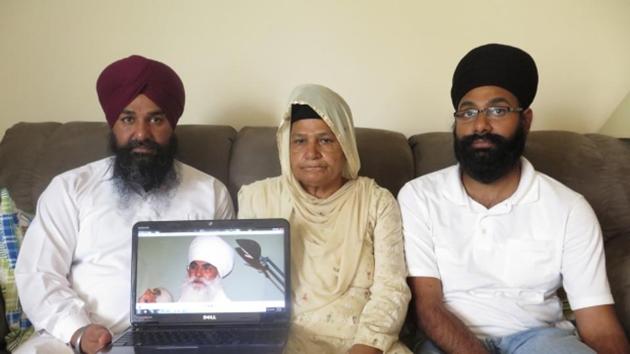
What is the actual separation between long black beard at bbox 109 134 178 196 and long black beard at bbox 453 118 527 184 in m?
0.95

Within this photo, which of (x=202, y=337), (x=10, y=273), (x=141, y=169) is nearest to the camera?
(x=202, y=337)

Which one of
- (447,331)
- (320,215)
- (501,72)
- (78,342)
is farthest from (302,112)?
(78,342)

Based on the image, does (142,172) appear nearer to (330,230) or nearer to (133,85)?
(133,85)

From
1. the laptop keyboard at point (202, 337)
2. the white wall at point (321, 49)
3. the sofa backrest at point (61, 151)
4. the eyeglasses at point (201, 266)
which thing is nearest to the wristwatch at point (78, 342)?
the laptop keyboard at point (202, 337)

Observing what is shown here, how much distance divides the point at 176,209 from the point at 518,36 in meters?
1.57

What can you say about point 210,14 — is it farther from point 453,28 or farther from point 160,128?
point 453,28

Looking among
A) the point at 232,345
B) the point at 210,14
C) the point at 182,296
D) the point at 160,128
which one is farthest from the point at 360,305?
the point at 210,14

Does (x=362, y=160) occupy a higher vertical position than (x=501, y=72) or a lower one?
lower

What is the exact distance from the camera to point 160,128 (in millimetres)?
1599

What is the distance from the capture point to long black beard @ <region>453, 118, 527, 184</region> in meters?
1.49

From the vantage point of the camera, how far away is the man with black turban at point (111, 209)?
1.39 m

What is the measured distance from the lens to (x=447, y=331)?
136cm

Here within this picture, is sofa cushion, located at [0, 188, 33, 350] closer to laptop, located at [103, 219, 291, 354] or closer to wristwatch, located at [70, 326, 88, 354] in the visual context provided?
wristwatch, located at [70, 326, 88, 354]

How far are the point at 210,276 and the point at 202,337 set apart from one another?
16 centimetres
